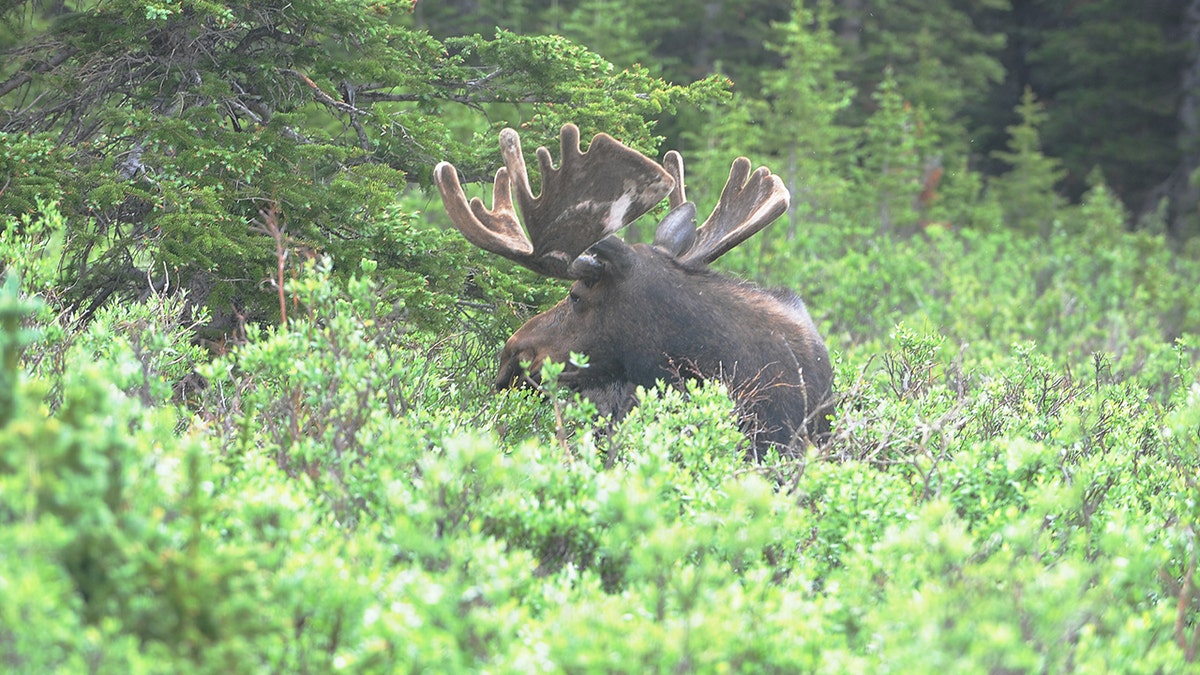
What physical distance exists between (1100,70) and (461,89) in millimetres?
23476

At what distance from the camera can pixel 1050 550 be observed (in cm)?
375

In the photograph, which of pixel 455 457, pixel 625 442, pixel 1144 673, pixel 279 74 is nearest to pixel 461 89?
pixel 279 74

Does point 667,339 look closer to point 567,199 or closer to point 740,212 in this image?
point 567,199

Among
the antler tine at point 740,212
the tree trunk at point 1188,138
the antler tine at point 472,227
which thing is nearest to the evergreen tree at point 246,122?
the antler tine at point 472,227

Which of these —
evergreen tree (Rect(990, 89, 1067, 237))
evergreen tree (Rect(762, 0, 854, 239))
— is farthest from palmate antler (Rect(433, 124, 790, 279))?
evergreen tree (Rect(990, 89, 1067, 237))

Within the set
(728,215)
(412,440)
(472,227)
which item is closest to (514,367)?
(472,227)

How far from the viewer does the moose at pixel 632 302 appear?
5.55 metres

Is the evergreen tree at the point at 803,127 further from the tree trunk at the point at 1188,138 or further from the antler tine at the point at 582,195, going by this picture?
the antler tine at the point at 582,195

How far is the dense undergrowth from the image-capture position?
2.45 meters

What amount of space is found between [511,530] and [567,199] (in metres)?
2.67

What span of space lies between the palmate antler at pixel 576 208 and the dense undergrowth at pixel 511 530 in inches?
20.6

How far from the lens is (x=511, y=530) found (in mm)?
3496

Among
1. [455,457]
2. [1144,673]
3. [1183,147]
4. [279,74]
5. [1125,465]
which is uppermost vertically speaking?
[279,74]

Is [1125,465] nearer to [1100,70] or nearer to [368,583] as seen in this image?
[368,583]
